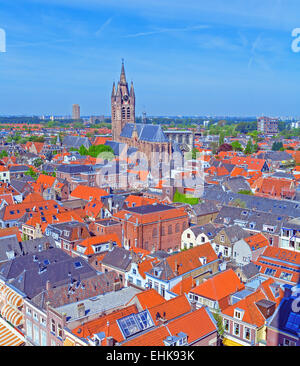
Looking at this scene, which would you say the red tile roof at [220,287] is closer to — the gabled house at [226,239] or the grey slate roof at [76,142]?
the gabled house at [226,239]

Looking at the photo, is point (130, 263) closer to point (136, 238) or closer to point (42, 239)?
point (136, 238)

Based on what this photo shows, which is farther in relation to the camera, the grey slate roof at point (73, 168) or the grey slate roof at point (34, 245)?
the grey slate roof at point (73, 168)

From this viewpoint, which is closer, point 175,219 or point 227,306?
point 227,306

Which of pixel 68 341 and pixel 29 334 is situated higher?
pixel 68 341

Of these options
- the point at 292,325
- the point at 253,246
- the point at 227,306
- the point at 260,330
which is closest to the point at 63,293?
the point at 227,306

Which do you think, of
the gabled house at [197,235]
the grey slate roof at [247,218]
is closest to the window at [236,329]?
the gabled house at [197,235]

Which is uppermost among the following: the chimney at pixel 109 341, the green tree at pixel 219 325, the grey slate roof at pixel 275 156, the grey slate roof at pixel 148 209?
the grey slate roof at pixel 275 156

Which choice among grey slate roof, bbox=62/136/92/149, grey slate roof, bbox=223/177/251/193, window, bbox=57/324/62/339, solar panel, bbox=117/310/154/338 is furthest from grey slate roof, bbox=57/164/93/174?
solar panel, bbox=117/310/154/338
